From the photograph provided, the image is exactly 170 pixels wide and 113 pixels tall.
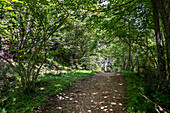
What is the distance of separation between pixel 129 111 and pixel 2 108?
4210 millimetres

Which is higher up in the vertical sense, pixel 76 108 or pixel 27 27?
pixel 27 27

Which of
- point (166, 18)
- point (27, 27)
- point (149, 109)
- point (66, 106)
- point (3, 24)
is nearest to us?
point (166, 18)

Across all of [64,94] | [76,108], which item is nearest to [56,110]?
[76,108]

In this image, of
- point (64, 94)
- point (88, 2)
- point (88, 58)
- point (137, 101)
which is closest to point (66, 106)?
point (64, 94)

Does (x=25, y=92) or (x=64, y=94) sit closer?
(x=25, y=92)

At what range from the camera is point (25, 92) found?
4414mm

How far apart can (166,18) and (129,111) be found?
9.36ft

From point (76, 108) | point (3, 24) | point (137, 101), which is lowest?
point (76, 108)

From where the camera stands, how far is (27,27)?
15.9 ft

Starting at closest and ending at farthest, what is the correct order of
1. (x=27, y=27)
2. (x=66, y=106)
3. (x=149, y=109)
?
(x=149, y=109)
(x=66, y=106)
(x=27, y=27)

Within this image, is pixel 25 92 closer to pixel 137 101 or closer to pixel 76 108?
pixel 76 108

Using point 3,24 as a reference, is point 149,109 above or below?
below

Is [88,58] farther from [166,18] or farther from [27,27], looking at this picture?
[166,18]

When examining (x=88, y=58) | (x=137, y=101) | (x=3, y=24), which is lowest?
(x=137, y=101)
